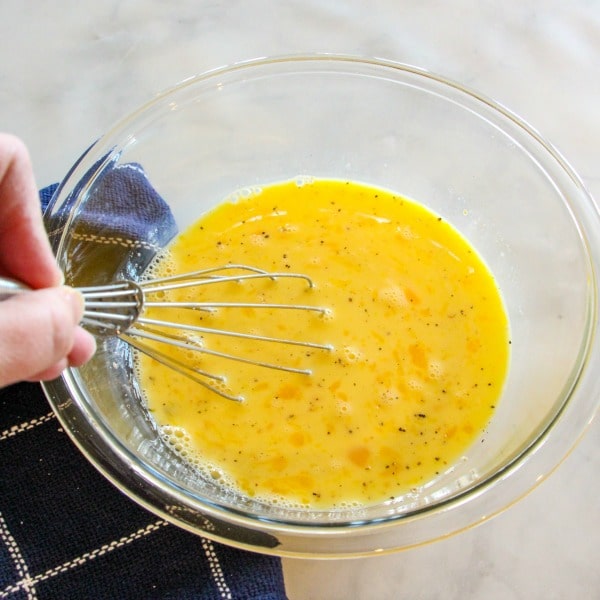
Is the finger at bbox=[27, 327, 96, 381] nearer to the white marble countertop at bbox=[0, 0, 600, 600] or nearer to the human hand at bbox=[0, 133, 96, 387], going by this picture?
the human hand at bbox=[0, 133, 96, 387]

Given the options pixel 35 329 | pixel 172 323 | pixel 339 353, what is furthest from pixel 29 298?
pixel 339 353

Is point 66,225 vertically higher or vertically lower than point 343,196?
lower

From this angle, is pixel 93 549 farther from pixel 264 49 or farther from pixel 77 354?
pixel 264 49

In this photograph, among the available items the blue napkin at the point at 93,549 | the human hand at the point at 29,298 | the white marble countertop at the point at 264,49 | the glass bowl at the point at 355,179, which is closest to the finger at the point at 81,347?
the human hand at the point at 29,298

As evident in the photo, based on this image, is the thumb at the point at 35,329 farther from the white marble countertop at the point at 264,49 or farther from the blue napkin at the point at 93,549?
the white marble countertop at the point at 264,49

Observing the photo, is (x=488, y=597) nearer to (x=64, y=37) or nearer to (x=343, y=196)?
(x=343, y=196)

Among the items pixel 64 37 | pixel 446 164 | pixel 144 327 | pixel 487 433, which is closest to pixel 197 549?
pixel 144 327
